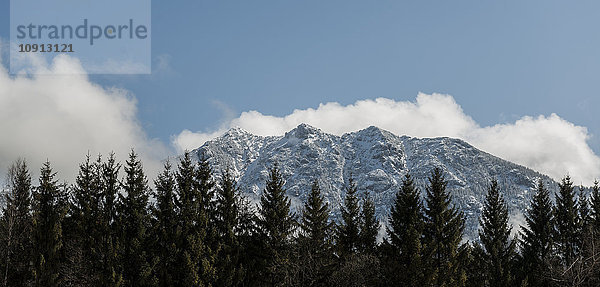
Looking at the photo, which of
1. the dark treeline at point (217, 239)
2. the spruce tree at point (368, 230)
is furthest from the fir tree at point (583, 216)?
the spruce tree at point (368, 230)

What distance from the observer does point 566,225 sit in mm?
56375

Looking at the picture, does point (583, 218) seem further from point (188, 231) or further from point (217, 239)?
point (188, 231)

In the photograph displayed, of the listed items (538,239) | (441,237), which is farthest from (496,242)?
(441,237)

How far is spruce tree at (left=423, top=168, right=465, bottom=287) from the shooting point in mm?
43656

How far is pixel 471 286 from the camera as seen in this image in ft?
171

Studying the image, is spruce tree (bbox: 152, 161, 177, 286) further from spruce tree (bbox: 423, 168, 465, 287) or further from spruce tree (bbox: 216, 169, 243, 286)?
spruce tree (bbox: 423, 168, 465, 287)

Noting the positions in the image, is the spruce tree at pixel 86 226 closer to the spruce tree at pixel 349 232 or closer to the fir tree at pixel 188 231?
the fir tree at pixel 188 231

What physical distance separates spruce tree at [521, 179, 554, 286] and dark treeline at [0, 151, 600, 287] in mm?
372

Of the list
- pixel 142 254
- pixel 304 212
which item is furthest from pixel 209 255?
pixel 304 212

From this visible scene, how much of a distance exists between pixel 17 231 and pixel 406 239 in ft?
111

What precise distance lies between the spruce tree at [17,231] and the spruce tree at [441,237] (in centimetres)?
3438

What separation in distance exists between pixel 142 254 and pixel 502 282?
111 ft

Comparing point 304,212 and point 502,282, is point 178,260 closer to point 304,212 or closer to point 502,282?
point 304,212

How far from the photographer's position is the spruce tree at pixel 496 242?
4931 cm
